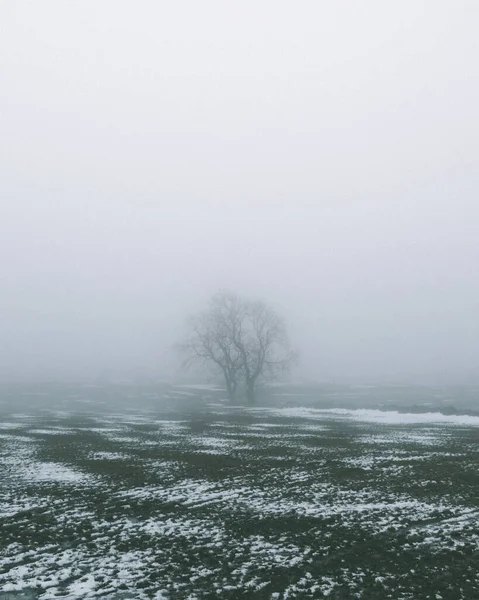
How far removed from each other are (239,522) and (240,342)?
62486mm

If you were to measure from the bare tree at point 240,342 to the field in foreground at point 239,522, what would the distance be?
47772 millimetres

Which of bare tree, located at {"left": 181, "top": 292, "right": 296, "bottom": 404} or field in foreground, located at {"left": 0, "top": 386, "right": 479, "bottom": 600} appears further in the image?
bare tree, located at {"left": 181, "top": 292, "right": 296, "bottom": 404}

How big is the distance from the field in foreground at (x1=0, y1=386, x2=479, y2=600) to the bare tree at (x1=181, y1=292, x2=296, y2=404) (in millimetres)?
47772

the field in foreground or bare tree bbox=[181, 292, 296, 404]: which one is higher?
bare tree bbox=[181, 292, 296, 404]

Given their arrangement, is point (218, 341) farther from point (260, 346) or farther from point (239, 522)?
point (239, 522)

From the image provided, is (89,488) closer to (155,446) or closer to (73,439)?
(155,446)

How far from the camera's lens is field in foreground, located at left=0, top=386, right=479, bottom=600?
9391 mm

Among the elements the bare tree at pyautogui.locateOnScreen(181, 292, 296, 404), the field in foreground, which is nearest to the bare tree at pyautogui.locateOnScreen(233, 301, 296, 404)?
the bare tree at pyautogui.locateOnScreen(181, 292, 296, 404)

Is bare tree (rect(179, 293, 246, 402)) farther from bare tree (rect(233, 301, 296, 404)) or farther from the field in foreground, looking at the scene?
Answer: the field in foreground

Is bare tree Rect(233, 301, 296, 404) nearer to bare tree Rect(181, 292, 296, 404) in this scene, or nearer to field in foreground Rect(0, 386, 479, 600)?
bare tree Rect(181, 292, 296, 404)

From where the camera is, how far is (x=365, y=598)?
8672 mm

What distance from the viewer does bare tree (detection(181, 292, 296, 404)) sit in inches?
2992

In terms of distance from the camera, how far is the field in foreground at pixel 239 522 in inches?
370

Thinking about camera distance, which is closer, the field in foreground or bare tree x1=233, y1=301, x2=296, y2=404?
the field in foreground
